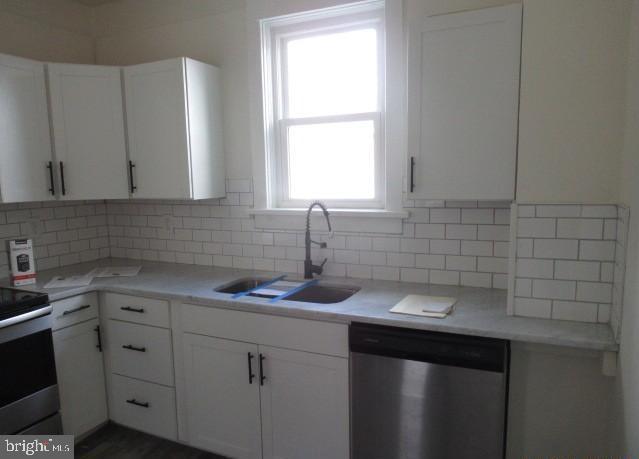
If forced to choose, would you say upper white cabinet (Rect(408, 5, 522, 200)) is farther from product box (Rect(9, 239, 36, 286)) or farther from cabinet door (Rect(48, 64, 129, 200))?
product box (Rect(9, 239, 36, 286))

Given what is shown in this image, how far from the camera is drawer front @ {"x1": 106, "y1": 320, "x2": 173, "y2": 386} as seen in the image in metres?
2.52

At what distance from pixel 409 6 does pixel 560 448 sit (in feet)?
7.09

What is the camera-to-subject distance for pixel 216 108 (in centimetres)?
292

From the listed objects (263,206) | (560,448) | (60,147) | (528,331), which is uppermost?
(60,147)

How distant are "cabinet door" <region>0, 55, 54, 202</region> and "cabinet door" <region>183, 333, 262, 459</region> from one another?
130 centimetres

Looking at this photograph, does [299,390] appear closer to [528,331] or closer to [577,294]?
[528,331]

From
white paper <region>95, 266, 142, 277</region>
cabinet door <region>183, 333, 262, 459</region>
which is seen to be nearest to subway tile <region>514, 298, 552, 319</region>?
cabinet door <region>183, 333, 262, 459</region>

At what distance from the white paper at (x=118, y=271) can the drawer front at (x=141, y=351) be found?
343 mm

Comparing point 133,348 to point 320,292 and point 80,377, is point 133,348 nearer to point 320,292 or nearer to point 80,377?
point 80,377

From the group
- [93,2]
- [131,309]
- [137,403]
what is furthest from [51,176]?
[137,403]

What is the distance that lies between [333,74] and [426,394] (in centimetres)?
186

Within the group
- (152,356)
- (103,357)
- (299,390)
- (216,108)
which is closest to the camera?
(299,390)

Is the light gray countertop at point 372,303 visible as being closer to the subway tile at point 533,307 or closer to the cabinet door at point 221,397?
the subway tile at point 533,307

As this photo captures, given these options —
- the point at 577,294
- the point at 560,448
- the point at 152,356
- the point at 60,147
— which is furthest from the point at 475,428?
the point at 60,147
